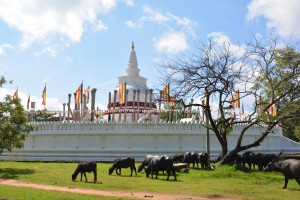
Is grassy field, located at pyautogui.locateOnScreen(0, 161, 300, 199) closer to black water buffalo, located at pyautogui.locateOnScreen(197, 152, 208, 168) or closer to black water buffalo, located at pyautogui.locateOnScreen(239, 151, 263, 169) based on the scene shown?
black water buffalo, located at pyautogui.locateOnScreen(197, 152, 208, 168)

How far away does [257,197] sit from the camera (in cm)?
1435

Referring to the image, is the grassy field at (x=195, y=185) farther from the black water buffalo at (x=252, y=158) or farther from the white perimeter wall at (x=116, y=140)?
the white perimeter wall at (x=116, y=140)

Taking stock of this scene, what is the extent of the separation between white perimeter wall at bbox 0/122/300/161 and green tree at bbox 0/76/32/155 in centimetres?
848

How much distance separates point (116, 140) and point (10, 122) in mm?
11184

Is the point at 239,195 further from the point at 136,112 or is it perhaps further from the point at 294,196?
the point at 136,112

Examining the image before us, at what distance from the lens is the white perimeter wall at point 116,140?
3338 cm

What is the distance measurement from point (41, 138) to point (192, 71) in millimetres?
18382

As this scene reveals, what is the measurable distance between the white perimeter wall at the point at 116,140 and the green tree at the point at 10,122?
8.48 metres

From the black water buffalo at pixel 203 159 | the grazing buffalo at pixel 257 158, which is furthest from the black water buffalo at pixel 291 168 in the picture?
the grazing buffalo at pixel 257 158

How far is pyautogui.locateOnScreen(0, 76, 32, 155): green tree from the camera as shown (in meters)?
24.0

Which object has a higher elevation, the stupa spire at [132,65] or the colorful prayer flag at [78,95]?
the stupa spire at [132,65]

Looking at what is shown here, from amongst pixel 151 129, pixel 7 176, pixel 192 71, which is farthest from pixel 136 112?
Result: pixel 7 176

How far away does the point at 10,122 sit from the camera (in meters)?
24.7

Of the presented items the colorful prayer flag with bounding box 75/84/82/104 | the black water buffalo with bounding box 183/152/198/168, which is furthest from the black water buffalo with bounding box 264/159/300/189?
the colorful prayer flag with bounding box 75/84/82/104
